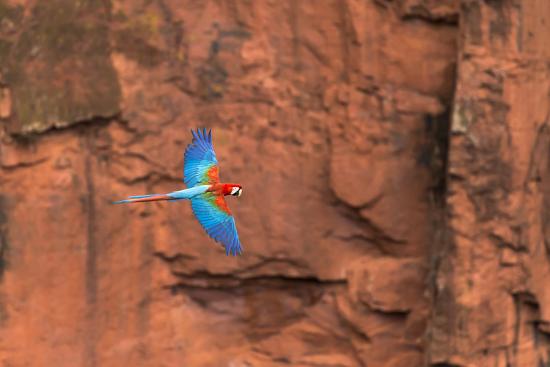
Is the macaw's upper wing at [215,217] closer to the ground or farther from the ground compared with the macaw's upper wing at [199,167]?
closer to the ground

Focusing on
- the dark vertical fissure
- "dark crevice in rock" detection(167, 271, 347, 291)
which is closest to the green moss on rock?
the dark vertical fissure

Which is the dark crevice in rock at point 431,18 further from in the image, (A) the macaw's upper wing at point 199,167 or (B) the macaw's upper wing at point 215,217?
(B) the macaw's upper wing at point 215,217

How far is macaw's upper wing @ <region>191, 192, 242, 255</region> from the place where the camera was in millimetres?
6246

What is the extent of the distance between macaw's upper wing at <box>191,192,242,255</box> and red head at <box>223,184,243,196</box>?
0.04 metres

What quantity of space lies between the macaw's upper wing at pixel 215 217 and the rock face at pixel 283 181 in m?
1.64

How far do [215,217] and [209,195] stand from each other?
11cm

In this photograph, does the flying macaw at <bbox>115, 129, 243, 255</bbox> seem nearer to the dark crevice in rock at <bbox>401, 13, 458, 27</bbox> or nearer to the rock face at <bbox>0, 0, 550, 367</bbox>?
the rock face at <bbox>0, 0, 550, 367</bbox>

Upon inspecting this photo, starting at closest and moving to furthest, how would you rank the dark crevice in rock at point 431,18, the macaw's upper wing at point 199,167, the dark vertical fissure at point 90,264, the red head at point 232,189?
the red head at point 232,189 < the macaw's upper wing at point 199,167 < the dark vertical fissure at point 90,264 < the dark crevice in rock at point 431,18

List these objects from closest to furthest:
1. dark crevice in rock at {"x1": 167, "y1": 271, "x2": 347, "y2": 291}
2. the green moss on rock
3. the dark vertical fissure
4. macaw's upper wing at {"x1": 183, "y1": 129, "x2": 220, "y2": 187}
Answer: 1. macaw's upper wing at {"x1": 183, "y1": 129, "x2": 220, "y2": 187}
2. the green moss on rock
3. the dark vertical fissure
4. dark crevice in rock at {"x1": 167, "y1": 271, "x2": 347, "y2": 291}

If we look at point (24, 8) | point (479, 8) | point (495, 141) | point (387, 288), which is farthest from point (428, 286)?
point (24, 8)

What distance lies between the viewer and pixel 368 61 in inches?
314

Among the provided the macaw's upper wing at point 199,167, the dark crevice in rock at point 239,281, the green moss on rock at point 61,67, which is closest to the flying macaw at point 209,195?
the macaw's upper wing at point 199,167

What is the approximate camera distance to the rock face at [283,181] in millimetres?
7668

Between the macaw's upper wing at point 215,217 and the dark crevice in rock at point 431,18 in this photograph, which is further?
the dark crevice in rock at point 431,18
